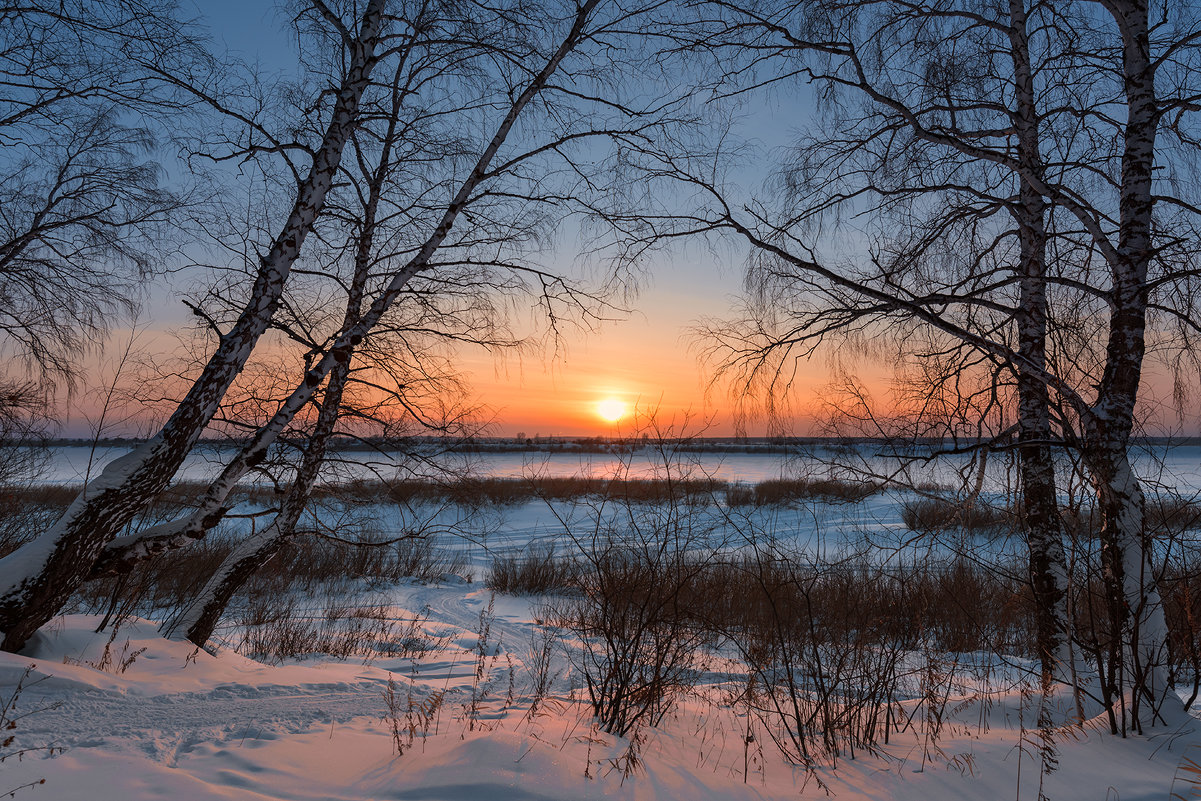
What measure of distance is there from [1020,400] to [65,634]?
7174mm

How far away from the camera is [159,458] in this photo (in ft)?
12.5

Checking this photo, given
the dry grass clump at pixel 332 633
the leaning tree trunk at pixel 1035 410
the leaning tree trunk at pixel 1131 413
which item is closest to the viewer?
the leaning tree trunk at pixel 1131 413

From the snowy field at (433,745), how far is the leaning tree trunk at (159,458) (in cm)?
38

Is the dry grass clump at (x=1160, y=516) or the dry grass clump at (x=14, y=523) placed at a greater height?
the dry grass clump at (x=1160, y=516)

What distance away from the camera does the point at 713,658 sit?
6.26m

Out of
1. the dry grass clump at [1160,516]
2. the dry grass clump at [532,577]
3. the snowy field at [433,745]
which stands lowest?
the dry grass clump at [532,577]

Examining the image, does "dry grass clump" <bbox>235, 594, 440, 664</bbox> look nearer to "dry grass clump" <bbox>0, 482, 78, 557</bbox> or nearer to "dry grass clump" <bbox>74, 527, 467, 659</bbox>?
"dry grass clump" <bbox>74, 527, 467, 659</bbox>

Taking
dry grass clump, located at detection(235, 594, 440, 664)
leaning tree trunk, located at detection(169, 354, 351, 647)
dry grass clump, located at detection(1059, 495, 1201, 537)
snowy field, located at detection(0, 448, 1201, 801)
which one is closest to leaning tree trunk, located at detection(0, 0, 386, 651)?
snowy field, located at detection(0, 448, 1201, 801)

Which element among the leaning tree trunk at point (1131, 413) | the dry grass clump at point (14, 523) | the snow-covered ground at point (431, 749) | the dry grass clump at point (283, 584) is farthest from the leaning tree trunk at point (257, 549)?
the leaning tree trunk at point (1131, 413)

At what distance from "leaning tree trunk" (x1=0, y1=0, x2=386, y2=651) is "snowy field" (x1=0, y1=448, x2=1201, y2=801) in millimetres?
379

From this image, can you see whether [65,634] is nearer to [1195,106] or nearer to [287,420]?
[287,420]

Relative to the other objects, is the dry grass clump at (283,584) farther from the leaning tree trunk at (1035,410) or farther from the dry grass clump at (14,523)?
the leaning tree trunk at (1035,410)

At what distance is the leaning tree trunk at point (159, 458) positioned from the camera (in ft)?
11.8

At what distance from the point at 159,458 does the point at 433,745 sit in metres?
2.60
